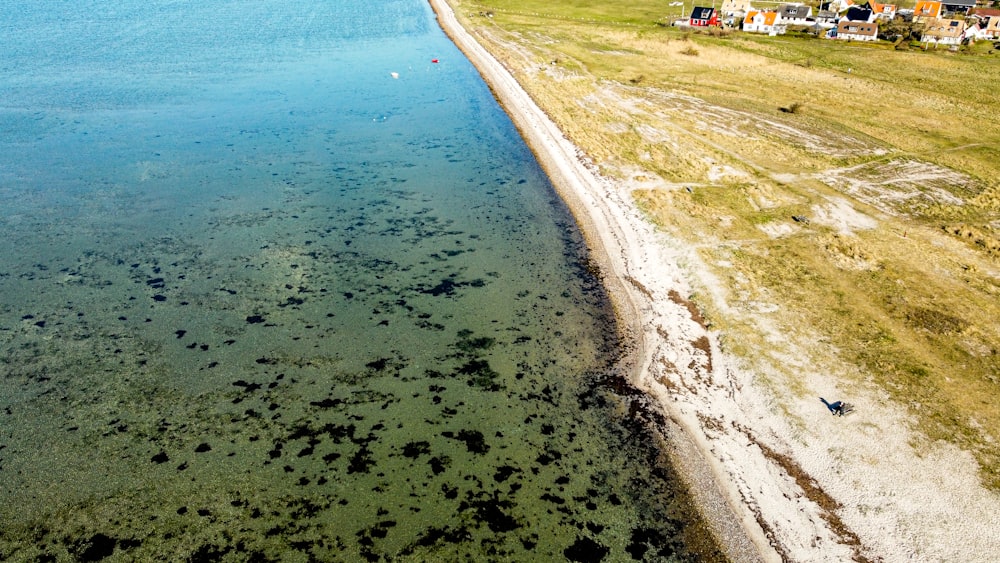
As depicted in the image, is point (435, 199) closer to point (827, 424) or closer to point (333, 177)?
point (333, 177)

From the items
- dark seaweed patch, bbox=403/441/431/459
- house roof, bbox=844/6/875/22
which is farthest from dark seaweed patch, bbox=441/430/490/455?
house roof, bbox=844/6/875/22

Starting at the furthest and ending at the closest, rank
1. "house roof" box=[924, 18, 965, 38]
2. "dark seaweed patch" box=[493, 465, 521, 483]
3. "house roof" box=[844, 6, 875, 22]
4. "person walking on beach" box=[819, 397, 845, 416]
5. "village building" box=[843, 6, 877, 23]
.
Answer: "house roof" box=[844, 6, 875, 22] → "village building" box=[843, 6, 877, 23] → "house roof" box=[924, 18, 965, 38] → "person walking on beach" box=[819, 397, 845, 416] → "dark seaweed patch" box=[493, 465, 521, 483]

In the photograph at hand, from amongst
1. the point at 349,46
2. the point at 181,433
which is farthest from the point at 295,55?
the point at 181,433

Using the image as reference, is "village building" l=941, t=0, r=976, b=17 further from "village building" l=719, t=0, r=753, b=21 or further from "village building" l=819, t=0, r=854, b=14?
"village building" l=719, t=0, r=753, b=21

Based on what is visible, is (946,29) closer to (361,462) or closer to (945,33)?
(945,33)

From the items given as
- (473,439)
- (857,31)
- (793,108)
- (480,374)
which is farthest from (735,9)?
(473,439)

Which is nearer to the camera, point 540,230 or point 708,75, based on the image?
point 540,230

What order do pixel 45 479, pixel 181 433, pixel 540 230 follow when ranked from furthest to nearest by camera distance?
pixel 540 230 < pixel 181 433 < pixel 45 479

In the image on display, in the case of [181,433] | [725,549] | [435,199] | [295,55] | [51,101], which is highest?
[295,55]
